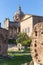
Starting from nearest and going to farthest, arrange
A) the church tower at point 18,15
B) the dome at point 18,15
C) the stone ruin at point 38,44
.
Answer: the stone ruin at point 38,44 < the church tower at point 18,15 < the dome at point 18,15

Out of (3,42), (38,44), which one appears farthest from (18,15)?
(38,44)

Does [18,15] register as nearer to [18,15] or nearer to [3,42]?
[18,15]

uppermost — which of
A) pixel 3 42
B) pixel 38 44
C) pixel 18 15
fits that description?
pixel 18 15

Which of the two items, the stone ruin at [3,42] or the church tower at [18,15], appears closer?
the stone ruin at [3,42]

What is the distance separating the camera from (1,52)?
76.1 ft

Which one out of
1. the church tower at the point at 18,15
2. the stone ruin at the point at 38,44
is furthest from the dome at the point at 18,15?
the stone ruin at the point at 38,44

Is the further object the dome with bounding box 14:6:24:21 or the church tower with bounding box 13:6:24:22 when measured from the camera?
the dome with bounding box 14:6:24:21

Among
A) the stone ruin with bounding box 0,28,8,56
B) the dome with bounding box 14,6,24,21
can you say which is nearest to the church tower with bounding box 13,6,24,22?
the dome with bounding box 14,6,24,21

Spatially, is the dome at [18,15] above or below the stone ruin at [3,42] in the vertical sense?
above

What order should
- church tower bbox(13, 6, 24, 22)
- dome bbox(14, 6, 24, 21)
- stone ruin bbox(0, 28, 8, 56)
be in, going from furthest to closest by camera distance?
1. dome bbox(14, 6, 24, 21)
2. church tower bbox(13, 6, 24, 22)
3. stone ruin bbox(0, 28, 8, 56)

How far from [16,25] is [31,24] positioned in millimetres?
8834

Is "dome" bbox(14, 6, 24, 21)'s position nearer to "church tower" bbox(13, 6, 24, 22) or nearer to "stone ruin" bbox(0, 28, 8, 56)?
"church tower" bbox(13, 6, 24, 22)

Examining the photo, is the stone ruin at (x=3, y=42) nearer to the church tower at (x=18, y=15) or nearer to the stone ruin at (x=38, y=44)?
the stone ruin at (x=38, y=44)

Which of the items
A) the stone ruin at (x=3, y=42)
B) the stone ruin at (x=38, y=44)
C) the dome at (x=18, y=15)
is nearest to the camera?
the stone ruin at (x=38, y=44)
